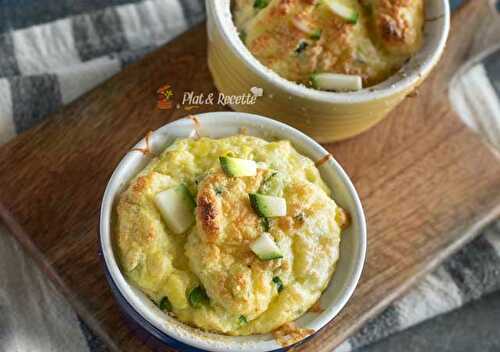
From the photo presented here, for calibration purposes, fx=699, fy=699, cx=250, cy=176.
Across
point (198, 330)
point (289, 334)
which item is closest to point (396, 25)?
point (289, 334)

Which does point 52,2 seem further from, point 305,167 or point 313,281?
point 313,281

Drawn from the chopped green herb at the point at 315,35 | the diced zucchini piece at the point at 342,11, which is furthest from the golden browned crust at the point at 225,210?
the diced zucchini piece at the point at 342,11

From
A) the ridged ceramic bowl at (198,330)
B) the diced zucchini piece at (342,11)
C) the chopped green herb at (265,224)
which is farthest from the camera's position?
the diced zucchini piece at (342,11)

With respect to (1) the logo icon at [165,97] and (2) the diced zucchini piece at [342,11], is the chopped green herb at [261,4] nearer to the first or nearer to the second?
(2) the diced zucchini piece at [342,11]

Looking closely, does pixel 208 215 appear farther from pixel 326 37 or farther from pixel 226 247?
pixel 326 37

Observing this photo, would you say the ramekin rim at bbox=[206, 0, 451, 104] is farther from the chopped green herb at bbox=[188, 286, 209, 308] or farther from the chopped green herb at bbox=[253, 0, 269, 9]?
the chopped green herb at bbox=[188, 286, 209, 308]

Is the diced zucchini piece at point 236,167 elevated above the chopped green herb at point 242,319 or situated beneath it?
elevated above

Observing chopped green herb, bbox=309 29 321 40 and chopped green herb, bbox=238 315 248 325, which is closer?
chopped green herb, bbox=238 315 248 325

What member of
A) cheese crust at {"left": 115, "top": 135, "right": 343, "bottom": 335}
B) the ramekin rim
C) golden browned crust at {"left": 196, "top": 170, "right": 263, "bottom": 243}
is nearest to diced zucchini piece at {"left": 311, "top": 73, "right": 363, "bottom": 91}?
the ramekin rim
